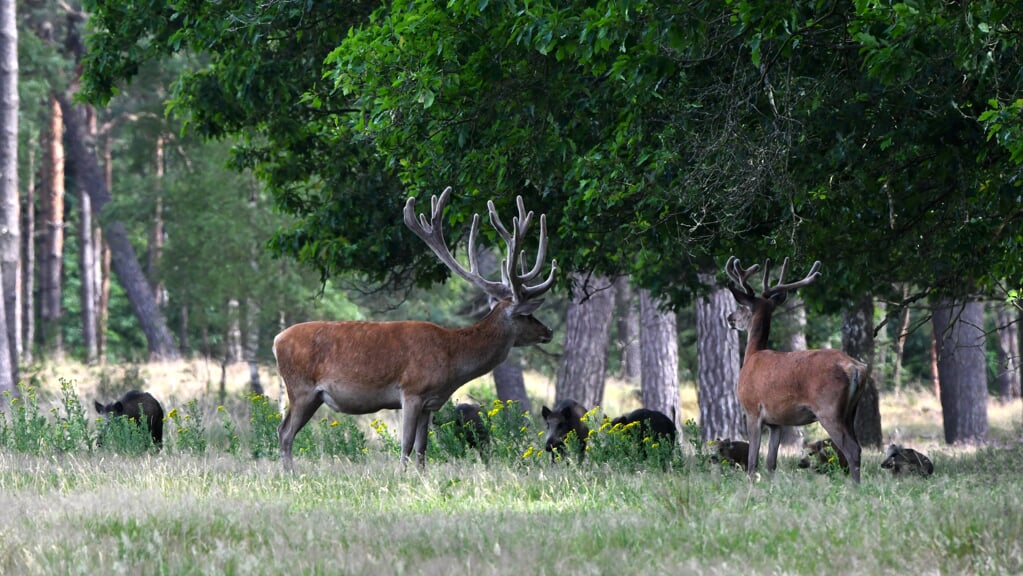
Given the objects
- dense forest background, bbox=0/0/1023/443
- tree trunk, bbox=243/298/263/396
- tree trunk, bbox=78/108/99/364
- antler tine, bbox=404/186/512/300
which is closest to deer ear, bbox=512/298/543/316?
antler tine, bbox=404/186/512/300

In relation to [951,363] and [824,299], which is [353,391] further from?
[951,363]

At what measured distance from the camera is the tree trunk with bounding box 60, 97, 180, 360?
3130 centimetres

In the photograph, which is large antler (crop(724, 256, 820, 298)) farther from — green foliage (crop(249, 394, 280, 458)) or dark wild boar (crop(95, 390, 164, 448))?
dark wild boar (crop(95, 390, 164, 448))

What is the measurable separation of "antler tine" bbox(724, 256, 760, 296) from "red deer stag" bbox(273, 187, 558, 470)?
1.84 m

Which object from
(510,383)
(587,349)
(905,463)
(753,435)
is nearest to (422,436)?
(753,435)

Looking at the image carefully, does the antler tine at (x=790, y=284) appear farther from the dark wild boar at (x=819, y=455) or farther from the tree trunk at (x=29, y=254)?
the tree trunk at (x=29, y=254)

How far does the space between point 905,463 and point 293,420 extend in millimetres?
5334

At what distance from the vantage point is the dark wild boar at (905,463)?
37.0ft

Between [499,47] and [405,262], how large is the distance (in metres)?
4.09

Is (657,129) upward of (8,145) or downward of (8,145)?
downward

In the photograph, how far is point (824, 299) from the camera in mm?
14359

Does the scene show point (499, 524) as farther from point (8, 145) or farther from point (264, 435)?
point (8, 145)

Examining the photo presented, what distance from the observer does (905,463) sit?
11383 mm

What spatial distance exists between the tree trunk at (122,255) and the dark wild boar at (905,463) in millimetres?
22962
